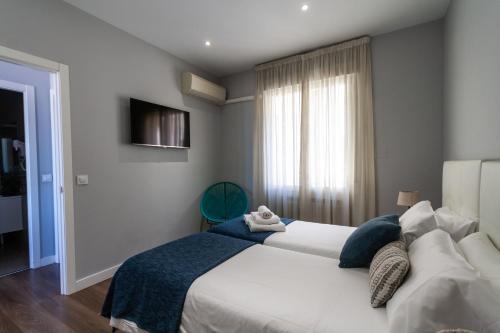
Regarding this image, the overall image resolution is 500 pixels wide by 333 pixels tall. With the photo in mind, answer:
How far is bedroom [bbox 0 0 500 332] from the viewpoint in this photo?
1.96m

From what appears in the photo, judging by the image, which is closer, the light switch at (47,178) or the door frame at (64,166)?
the door frame at (64,166)

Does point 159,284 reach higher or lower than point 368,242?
lower

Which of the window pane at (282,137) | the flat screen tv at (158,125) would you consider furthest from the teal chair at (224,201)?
the flat screen tv at (158,125)

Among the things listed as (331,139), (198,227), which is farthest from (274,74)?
(198,227)

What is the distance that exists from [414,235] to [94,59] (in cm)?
319

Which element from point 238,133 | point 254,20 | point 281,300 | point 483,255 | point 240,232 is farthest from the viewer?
point 238,133

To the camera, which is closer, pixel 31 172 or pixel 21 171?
pixel 31 172

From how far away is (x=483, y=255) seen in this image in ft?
3.16

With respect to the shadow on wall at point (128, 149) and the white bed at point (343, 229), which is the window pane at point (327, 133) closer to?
the white bed at point (343, 229)

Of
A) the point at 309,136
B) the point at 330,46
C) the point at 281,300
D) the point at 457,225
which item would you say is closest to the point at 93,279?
the point at 281,300

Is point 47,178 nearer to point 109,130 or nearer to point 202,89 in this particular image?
point 109,130

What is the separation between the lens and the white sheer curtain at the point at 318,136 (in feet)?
9.42

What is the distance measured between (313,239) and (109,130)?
2.37 m

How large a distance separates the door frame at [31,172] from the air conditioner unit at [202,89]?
5.94 ft
